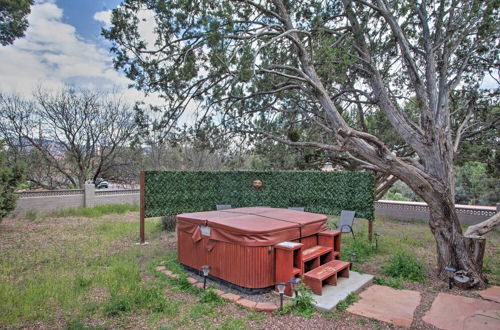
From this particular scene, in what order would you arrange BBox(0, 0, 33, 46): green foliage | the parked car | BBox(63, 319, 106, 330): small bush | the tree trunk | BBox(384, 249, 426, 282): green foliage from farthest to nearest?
the parked car < BBox(0, 0, 33, 46): green foliage < BBox(384, 249, 426, 282): green foliage < the tree trunk < BBox(63, 319, 106, 330): small bush

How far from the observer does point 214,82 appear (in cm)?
650

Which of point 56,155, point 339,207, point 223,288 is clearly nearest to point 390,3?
point 339,207

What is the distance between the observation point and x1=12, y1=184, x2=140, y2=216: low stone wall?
393 inches

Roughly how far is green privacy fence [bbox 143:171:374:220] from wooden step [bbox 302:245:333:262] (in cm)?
309

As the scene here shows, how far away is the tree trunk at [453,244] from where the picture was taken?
4.35 metres

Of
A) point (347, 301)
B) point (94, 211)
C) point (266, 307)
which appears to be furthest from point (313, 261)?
point (94, 211)

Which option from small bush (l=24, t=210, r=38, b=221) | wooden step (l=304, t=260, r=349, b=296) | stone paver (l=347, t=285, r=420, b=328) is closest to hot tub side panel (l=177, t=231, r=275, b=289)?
wooden step (l=304, t=260, r=349, b=296)

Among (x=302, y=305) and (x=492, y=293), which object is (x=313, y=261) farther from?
(x=492, y=293)

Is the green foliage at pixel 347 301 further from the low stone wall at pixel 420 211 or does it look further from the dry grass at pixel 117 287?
the low stone wall at pixel 420 211

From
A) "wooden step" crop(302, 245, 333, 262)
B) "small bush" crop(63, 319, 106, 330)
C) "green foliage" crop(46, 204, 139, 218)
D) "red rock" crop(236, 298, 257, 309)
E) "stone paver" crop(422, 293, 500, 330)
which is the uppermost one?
"wooden step" crop(302, 245, 333, 262)

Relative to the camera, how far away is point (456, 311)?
347 centimetres

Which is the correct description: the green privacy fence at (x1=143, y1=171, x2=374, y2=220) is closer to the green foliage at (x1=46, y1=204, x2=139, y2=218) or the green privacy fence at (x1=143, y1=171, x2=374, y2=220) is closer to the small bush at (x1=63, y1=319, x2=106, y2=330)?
the small bush at (x1=63, y1=319, x2=106, y2=330)

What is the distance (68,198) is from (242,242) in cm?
1002

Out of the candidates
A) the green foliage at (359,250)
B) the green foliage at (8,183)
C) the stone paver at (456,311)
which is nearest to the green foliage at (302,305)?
the stone paver at (456,311)
